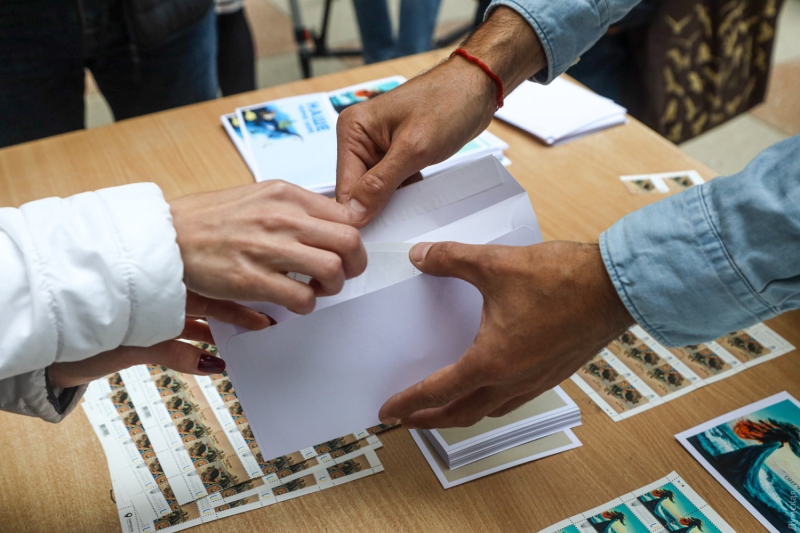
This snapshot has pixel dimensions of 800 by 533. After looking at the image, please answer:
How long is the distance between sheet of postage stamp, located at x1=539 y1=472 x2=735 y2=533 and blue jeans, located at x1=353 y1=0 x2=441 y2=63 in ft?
7.05

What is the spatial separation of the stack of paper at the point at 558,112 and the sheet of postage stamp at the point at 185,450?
71 centimetres

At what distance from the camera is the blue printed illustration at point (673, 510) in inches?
27.0

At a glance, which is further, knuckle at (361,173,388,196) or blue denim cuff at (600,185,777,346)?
knuckle at (361,173,388,196)

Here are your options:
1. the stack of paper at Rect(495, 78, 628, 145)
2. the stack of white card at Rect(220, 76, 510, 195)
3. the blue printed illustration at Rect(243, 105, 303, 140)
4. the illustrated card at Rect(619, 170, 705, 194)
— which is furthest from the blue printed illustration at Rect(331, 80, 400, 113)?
the illustrated card at Rect(619, 170, 705, 194)

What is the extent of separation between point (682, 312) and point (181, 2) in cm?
117

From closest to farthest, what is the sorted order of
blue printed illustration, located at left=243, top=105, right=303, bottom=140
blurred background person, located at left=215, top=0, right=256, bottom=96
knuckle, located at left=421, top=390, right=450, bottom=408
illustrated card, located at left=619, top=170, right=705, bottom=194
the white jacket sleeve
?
1. the white jacket sleeve
2. knuckle, located at left=421, top=390, right=450, bottom=408
3. illustrated card, located at left=619, top=170, right=705, bottom=194
4. blue printed illustration, located at left=243, top=105, right=303, bottom=140
5. blurred background person, located at left=215, top=0, right=256, bottom=96

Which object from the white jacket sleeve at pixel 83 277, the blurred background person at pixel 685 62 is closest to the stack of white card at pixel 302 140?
the white jacket sleeve at pixel 83 277

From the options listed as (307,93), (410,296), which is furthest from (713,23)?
(410,296)

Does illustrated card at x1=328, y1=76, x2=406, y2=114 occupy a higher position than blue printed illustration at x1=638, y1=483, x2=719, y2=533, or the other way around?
illustrated card at x1=328, y1=76, x2=406, y2=114

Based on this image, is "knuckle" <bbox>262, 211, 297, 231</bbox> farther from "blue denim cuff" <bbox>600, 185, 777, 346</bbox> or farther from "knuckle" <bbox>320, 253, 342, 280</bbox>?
"blue denim cuff" <bbox>600, 185, 777, 346</bbox>

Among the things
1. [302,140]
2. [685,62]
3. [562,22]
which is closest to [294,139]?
[302,140]

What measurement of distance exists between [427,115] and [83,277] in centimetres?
49

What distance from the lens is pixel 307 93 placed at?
4.55ft

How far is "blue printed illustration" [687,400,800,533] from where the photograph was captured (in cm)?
70
